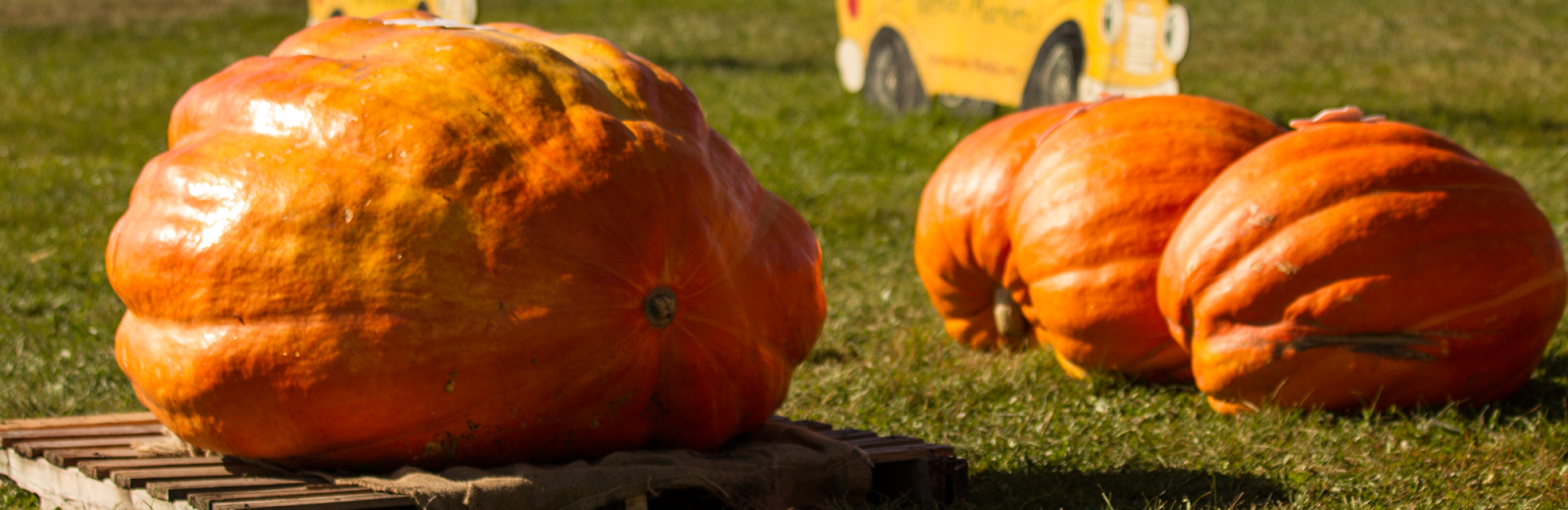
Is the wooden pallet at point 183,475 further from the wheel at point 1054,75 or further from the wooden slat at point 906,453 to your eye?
the wheel at point 1054,75

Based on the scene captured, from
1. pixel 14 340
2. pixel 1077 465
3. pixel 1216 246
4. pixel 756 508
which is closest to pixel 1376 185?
pixel 1216 246

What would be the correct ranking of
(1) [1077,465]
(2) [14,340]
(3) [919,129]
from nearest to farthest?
(1) [1077,465] → (2) [14,340] → (3) [919,129]

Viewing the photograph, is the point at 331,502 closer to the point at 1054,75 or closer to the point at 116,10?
the point at 1054,75

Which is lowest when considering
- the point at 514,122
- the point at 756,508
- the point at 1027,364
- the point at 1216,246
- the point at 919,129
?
the point at 919,129

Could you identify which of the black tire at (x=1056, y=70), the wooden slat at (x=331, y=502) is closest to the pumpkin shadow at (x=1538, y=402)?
the wooden slat at (x=331, y=502)

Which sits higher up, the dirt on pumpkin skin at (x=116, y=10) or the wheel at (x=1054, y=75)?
the wheel at (x=1054, y=75)

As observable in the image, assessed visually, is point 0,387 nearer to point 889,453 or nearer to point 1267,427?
point 889,453

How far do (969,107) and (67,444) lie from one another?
6743 mm

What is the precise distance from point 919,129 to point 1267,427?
17.5 ft

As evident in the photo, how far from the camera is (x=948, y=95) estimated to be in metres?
8.89

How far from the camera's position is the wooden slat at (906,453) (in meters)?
2.72

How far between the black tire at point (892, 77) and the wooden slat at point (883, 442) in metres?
6.18

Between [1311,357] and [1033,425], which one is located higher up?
[1311,357]

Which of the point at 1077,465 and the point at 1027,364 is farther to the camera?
the point at 1027,364
